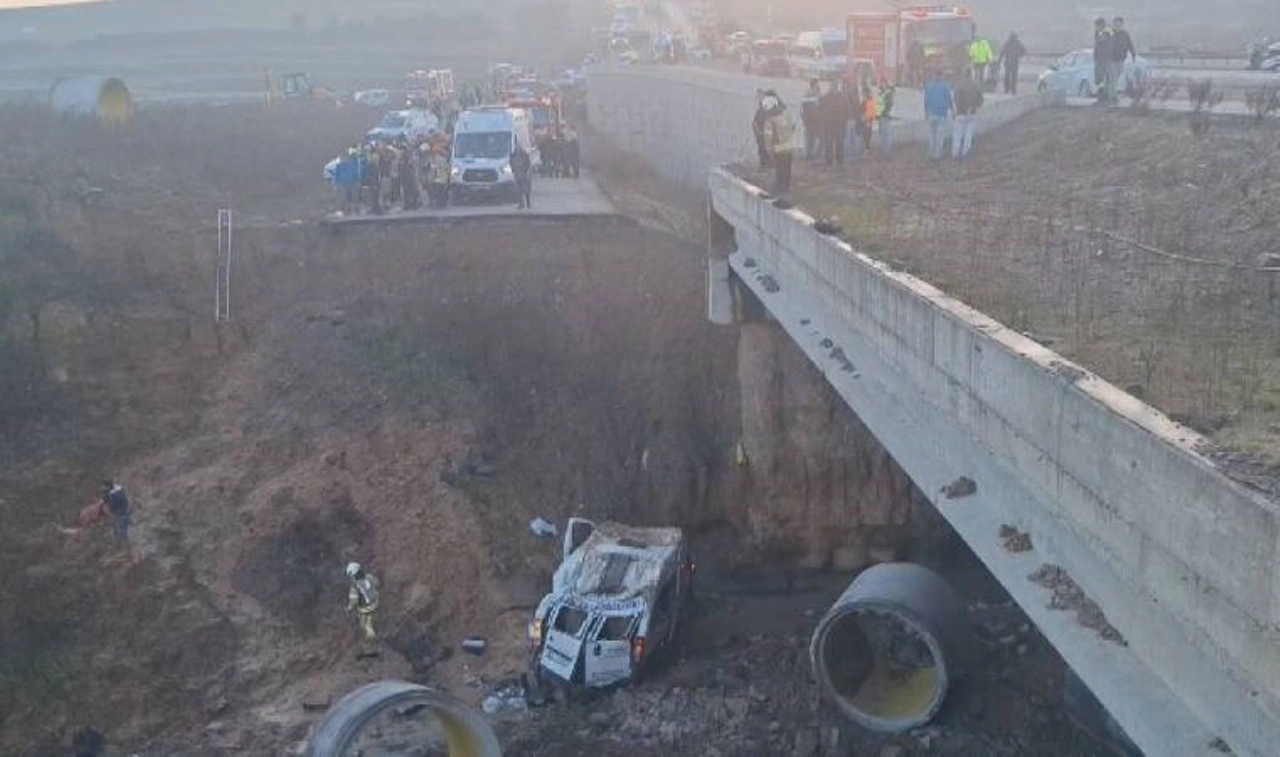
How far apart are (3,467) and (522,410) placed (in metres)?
7.99

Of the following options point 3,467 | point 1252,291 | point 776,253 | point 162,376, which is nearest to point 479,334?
point 162,376

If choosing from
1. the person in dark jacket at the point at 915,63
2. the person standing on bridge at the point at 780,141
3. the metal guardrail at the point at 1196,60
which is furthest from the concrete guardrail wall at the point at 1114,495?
the metal guardrail at the point at 1196,60

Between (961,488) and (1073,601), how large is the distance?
83.5 inches

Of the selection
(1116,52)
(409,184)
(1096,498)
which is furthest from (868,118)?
(1096,498)

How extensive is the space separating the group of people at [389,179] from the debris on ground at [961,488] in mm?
22269

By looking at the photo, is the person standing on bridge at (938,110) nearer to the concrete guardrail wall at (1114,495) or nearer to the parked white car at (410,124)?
the concrete guardrail wall at (1114,495)

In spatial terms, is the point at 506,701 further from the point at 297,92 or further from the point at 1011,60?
the point at 297,92

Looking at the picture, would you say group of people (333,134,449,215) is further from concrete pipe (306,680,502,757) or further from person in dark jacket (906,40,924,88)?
concrete pipe (306,680,502,757)

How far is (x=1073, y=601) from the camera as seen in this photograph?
26.6 feet

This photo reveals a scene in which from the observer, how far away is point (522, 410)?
24.6 m

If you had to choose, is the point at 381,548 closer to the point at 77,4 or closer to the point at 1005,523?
the point at 1005,523

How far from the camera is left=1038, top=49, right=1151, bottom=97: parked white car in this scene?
2708 centimetres

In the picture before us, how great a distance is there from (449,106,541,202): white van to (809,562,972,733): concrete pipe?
1870cm

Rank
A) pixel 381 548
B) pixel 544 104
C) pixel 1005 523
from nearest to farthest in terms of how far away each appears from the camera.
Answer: pixel 1005 523 → pixel 381 548 → pixel 544 104
